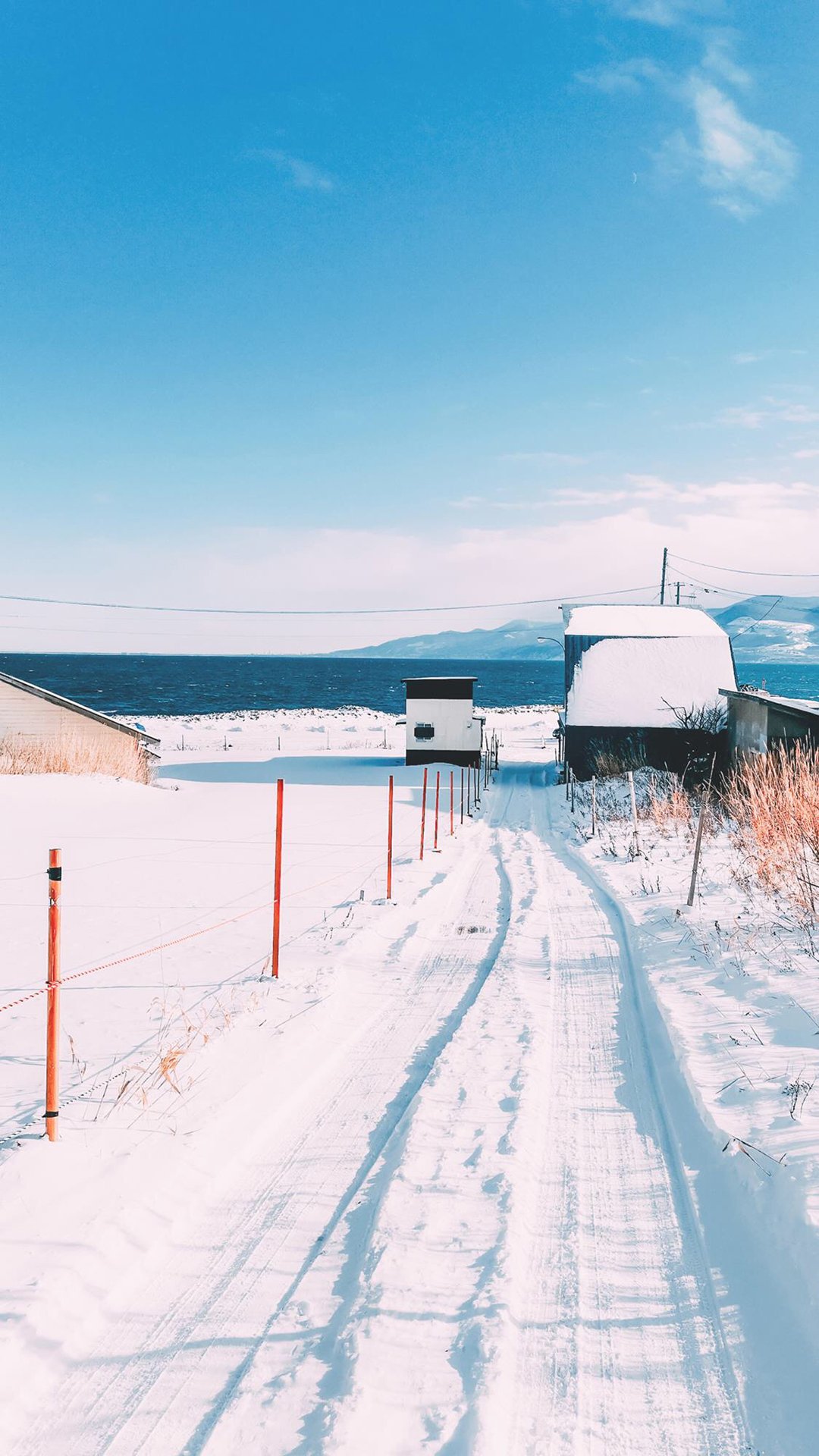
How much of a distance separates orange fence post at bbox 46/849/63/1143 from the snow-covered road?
1.03 m

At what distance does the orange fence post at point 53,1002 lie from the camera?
13.3ft

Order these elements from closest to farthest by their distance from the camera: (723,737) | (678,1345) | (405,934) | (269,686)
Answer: (678,1345) → (405,934) → (723,737) → (269,686)

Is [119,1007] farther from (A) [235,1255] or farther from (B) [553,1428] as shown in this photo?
(B) [553,1428]

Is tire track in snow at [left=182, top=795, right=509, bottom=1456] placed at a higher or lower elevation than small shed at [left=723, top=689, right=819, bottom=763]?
lower

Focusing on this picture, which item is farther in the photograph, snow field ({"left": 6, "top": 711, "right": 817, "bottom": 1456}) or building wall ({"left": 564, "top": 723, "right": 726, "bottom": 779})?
building wall ({"left": 564, "top": 723, "right": 726, "bottom": 779})

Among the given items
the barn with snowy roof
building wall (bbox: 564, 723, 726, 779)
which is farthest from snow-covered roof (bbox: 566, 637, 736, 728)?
building wall (bbox: 564, 723, 726, 779)

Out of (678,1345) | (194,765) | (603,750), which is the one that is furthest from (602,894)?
(194,765)

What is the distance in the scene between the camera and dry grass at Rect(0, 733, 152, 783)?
26219 millimetres

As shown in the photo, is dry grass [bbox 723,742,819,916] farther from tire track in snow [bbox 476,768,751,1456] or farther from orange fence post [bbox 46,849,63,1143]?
orange fence post [bbox 46,849,63,1143]

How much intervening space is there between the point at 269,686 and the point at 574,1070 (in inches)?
4747

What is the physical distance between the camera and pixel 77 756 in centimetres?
2748

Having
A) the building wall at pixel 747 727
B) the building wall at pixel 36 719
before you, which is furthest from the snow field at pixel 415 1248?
the building wall at pixel 36 719

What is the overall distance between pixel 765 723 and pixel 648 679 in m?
10.5

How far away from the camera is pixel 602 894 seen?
11.3m
